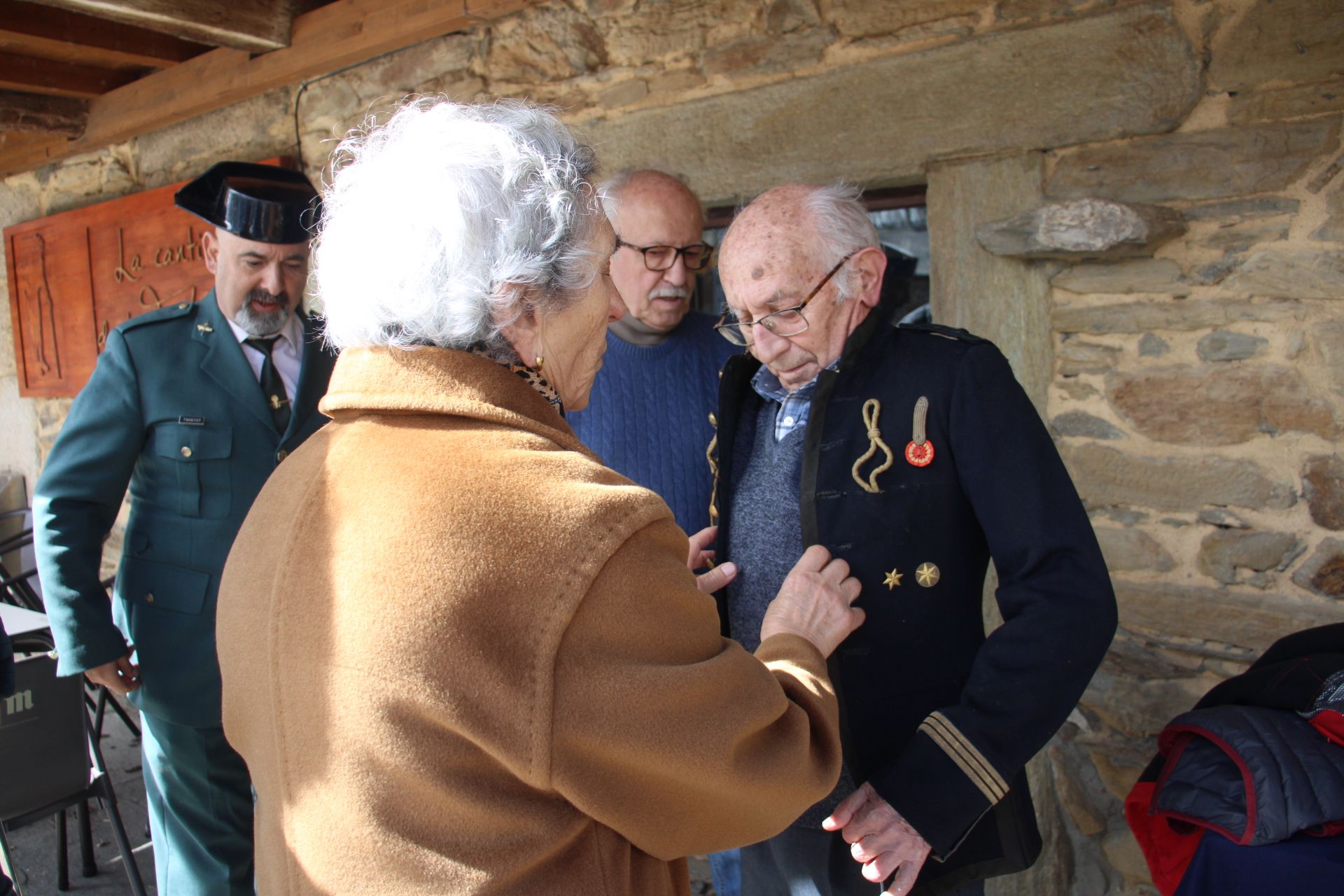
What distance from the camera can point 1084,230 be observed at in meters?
2.25

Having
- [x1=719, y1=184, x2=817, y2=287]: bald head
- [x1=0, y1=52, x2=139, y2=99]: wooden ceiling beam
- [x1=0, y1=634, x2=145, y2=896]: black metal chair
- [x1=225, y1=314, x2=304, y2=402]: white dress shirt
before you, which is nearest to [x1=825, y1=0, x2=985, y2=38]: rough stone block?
[x1=719, y1=184, x2=817, y2=287]: bald head

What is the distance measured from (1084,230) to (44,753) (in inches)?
125

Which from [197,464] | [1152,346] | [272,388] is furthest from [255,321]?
[1152,346]

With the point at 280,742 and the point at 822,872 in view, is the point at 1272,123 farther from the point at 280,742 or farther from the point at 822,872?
the point at 280,742

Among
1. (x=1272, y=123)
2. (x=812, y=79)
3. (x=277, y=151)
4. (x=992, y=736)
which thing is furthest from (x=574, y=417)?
(x=277, y=151)

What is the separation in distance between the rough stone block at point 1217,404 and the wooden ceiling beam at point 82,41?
417cm

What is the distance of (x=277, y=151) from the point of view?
4.16m

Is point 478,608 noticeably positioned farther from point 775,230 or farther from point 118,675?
point 118,675

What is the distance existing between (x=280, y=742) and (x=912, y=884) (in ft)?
3.50

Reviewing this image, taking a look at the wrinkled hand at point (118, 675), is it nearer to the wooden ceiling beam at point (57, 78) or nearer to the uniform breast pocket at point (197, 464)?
the uniform breast pocket at point (197, 464)

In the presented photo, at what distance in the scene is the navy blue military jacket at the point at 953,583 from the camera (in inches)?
58.3

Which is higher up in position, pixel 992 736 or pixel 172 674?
pixel 992 736

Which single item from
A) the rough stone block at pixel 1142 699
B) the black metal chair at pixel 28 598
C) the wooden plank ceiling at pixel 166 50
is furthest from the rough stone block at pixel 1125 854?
the black metal chair at pixel 28 598

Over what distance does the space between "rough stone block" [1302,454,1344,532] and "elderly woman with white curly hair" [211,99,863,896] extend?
5.13 feet
